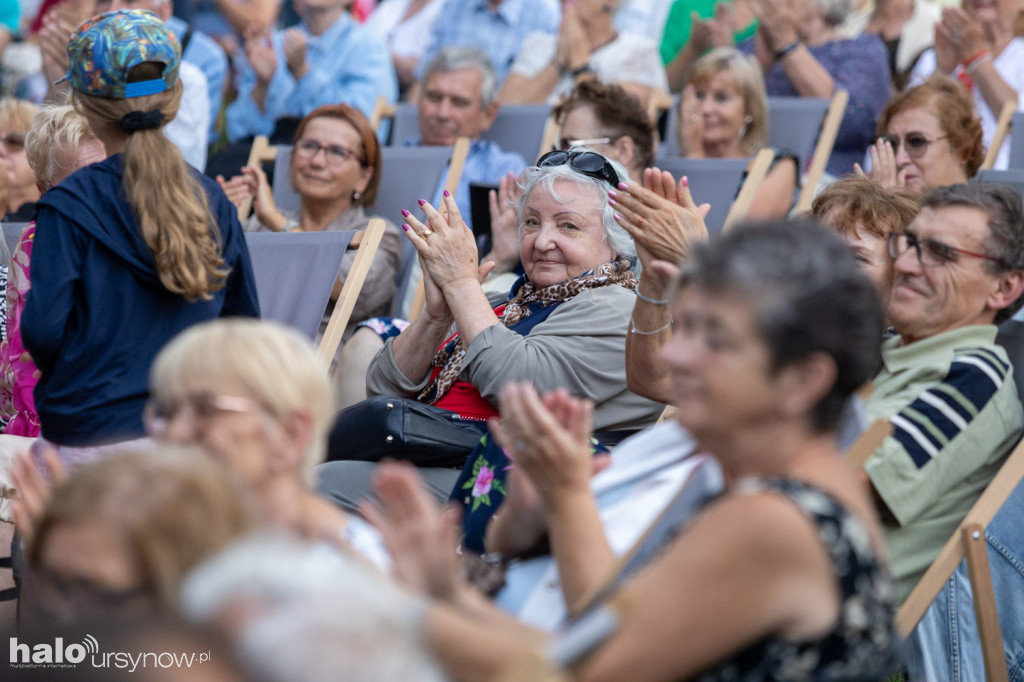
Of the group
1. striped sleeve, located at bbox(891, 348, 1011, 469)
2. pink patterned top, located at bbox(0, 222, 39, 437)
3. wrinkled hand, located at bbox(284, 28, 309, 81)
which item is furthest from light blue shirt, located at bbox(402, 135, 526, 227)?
striped sleeve, located at bbox(891, 348, 1011, 469)

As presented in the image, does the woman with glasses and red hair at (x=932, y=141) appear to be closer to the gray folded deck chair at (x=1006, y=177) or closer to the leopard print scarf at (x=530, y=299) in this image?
the gray folded deck chair at (x=1006, y=177)

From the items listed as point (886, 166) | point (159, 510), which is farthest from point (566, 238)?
point (159, 510)

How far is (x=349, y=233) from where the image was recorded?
3734 millimetres

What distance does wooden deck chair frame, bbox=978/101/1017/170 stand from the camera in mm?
4980

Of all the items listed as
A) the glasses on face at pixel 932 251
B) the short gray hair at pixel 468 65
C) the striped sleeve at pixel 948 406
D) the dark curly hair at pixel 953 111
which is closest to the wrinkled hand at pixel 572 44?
the short gray hair at pixel 468 65

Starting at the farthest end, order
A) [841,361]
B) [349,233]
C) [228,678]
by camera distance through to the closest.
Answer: [349,233] < [841,361] < [228,678]

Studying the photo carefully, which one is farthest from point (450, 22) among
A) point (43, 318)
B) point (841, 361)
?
point (841, 361)

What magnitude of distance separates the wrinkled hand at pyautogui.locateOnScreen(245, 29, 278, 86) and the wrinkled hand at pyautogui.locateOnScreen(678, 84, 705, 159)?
232 centimetres

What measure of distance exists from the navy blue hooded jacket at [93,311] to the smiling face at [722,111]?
3438 millimetres

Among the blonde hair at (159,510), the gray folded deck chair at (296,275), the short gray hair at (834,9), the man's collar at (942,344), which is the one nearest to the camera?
the blonde hair at (159,510)

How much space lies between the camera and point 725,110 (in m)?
5.45

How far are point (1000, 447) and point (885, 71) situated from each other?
3.91 m

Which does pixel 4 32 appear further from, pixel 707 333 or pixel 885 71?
pixel 707 333

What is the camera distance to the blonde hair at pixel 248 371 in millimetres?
1722
